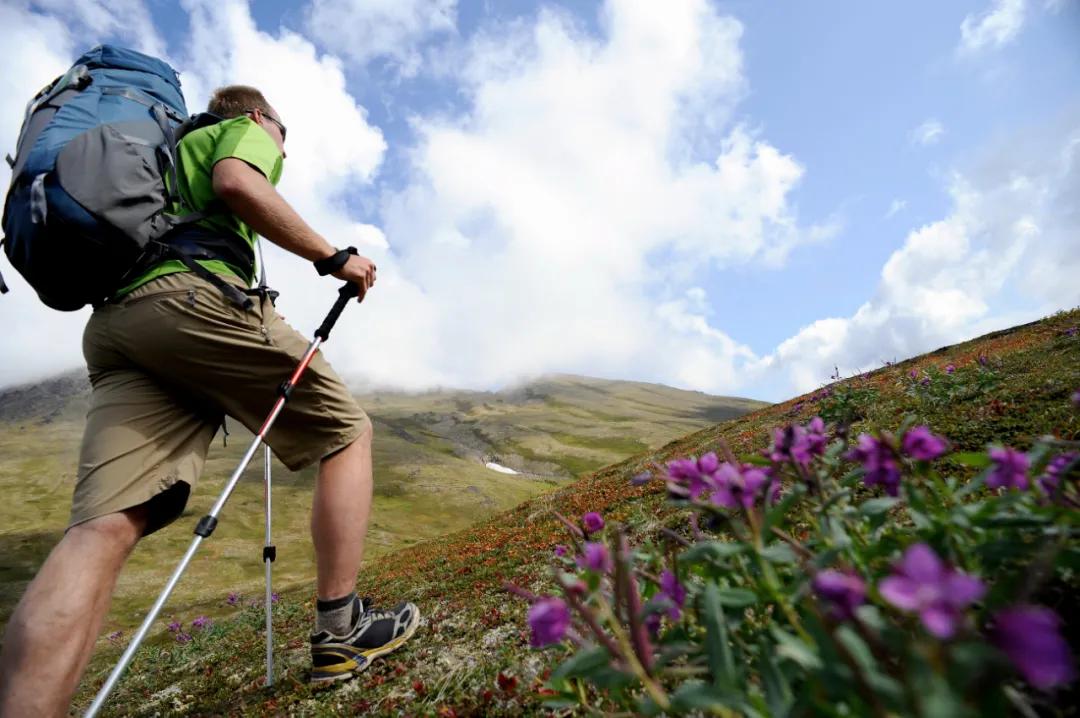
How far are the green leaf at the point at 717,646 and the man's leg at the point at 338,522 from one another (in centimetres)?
383

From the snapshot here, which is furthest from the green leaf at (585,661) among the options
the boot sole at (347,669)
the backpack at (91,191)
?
the backpack at (91,191)

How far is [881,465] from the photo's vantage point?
213cm

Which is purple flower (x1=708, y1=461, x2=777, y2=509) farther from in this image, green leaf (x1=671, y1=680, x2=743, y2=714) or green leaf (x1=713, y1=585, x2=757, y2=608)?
green leaf (x1=671, y1=680, x2=743, y2=714)

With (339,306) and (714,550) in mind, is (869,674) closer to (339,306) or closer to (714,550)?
(714,550)

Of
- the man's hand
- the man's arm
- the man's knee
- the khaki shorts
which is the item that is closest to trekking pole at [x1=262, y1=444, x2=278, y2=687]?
the khaki shorts

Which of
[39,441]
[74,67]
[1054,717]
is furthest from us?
[39,441]

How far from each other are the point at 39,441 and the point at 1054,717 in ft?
817

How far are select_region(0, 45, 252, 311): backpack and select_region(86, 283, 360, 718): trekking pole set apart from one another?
719 mm

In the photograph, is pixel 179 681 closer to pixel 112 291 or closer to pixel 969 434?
pixel 112 291

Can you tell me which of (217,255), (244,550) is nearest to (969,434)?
(217,255)

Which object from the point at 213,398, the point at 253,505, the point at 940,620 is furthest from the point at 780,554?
the point at 253,505

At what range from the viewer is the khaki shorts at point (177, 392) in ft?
14.4

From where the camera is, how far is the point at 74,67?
4.91 m

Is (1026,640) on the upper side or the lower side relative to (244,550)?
upper
